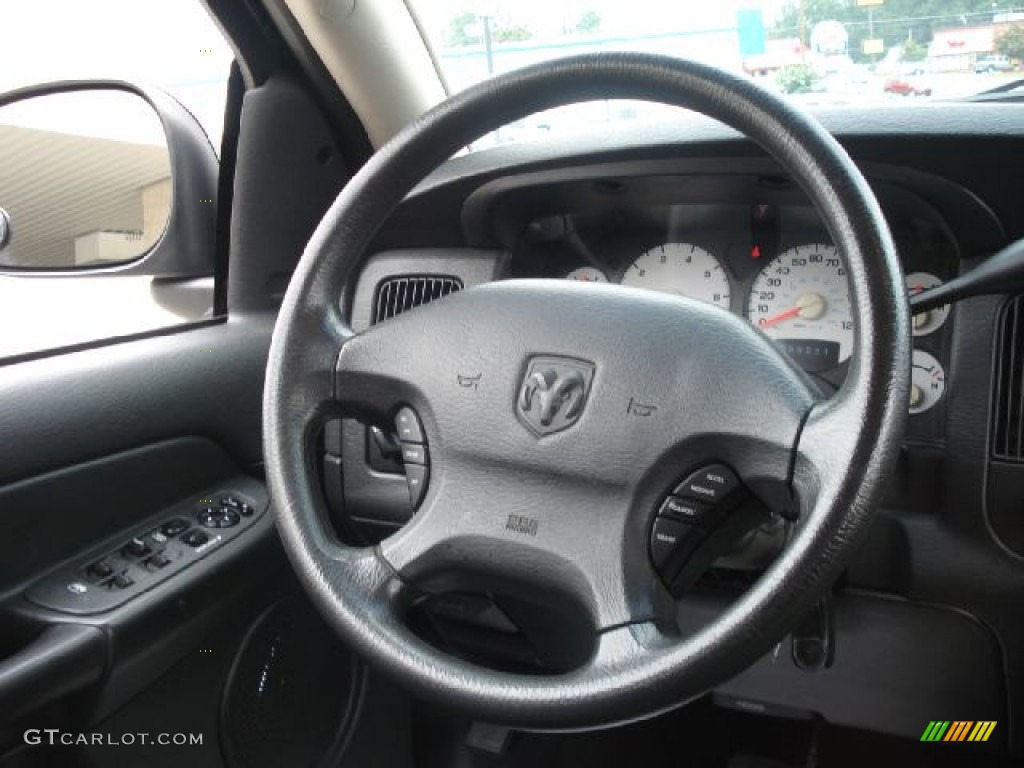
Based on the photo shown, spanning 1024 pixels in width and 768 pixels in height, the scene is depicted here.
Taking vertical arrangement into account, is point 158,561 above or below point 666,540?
below

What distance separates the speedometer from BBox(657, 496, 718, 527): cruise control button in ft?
1.94

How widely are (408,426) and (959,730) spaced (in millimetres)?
979

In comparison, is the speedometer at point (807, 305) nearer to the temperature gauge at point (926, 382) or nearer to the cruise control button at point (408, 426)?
the temperature gauge at point (926, 382)

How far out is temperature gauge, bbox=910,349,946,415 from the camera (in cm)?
138

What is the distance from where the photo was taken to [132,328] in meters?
1.65

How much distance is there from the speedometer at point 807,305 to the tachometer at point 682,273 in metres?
0.06

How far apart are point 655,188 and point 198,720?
42.7 inches

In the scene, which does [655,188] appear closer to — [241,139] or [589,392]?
[589,392]

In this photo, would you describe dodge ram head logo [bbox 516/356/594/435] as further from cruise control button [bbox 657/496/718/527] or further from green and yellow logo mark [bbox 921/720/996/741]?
green and yellow logo mark [bbox 921/720/996/741]

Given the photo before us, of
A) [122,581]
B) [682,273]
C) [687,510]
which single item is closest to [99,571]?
[122,581]

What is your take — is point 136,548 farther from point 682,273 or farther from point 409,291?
point 682,273

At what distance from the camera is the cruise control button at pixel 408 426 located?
1129 millimetres

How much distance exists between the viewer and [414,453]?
1132 millimetres

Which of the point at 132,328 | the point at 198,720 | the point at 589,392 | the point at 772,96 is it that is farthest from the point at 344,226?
the point at 198,720
